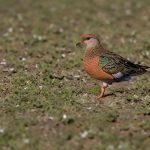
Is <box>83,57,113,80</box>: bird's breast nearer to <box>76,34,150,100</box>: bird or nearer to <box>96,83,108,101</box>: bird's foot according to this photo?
<box>76,34,150,100</box>: bird

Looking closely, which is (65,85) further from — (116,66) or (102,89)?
(116,66)

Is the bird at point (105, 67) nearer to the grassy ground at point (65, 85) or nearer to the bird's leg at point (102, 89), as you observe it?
the bird's leg at point (102, 89)

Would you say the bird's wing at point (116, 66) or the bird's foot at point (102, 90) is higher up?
the bird's wing at point (116, 66)

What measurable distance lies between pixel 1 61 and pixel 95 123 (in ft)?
22.2

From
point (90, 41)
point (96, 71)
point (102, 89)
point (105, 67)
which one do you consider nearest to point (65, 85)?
point (102, 89)

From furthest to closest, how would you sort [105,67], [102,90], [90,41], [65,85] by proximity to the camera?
1. [65,85]
2. [90,41]
3. [102,90]
4. [105,67]

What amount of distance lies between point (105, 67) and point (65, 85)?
1973mm

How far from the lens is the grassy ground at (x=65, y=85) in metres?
11.7

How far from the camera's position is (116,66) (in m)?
14.4

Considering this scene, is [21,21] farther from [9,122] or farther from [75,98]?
[9,122]

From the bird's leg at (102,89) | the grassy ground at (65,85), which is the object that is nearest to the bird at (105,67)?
the bird's leg at (102,89)

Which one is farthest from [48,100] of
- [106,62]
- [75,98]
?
[106,62]

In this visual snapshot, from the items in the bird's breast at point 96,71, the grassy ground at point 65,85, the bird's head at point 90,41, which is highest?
the bird's head at point 90,41

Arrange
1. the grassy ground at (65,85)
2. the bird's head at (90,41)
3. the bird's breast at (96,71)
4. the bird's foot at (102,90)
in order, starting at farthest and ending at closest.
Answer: the bird's head at (90,41), the bird's foot at (102,90), the bird's breast at (96,71), the grassy ground at (65,85)
